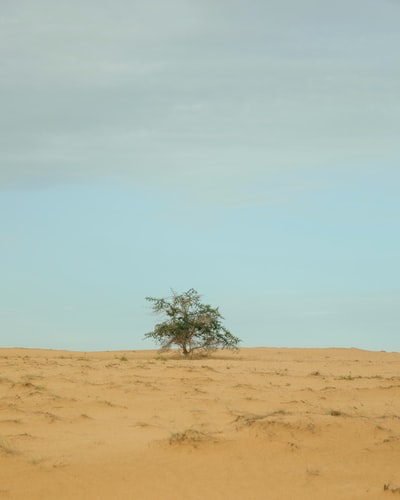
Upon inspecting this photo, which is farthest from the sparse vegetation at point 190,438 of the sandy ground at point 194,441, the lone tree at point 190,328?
the lone tree at point 190,328

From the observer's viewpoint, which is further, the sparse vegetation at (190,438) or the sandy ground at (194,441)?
the sparse vegetation at (190,438)

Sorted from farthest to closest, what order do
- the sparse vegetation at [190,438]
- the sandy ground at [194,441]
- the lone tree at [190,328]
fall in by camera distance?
the lone tree at [190,328], the sparse vegetation at [190,438], the sandy ground at [194,441]

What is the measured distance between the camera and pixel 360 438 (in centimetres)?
909

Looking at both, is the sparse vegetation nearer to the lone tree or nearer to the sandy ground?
the sandy ground

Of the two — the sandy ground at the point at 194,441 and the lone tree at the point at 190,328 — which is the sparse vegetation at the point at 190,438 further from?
the lone tree at the point at 190,328

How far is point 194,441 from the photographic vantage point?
28.2ft

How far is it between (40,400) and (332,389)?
17.6 feet

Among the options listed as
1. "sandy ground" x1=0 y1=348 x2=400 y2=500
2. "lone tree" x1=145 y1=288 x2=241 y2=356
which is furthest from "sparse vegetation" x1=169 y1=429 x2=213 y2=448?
"lone tree" x1=145 y1=288 x2=241 y2=356

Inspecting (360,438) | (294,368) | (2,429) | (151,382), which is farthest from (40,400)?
(294,368)

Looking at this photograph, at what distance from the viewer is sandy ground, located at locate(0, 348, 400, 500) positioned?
7461mm

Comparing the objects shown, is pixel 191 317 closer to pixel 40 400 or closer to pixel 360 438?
pixel 40 400

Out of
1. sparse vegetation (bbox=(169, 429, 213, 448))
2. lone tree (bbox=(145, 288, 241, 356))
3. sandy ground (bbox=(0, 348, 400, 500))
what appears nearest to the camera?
sandy ground (bbox=(0, 348, 400, 500))

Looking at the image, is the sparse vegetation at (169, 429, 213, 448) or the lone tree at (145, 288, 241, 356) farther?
the lone tree at (145, 288, 241, 356)

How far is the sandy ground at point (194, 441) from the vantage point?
24.5 feet
